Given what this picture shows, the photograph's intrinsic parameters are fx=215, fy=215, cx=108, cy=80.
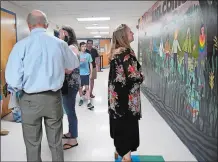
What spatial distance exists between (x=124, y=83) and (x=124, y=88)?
0.05 m

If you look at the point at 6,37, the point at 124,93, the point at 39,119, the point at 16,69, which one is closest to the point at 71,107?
the point at 39,119

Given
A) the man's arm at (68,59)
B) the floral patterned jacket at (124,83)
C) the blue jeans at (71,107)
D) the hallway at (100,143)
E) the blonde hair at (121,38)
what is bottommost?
the hallway at (100,143)

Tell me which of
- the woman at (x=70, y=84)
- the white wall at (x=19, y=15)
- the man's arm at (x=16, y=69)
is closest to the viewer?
the man's arm at (x=16, y=69)

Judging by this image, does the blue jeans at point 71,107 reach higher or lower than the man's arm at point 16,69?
lower

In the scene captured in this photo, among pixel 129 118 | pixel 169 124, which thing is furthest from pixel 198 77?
pixel 169 124

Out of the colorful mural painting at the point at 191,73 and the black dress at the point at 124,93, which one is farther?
the colorful mural painting at the point at 191,73

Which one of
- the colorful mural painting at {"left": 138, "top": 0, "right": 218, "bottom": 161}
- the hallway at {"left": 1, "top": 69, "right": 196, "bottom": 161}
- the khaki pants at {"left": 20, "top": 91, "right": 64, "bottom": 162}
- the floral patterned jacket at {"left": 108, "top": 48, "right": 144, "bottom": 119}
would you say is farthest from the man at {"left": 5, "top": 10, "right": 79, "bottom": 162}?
the colorful mural painting at {"left": 138, "top": 0, "right": 218, "bottom": 161}

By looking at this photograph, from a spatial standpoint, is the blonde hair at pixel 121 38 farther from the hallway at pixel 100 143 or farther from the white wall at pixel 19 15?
the white wall at pixel 19 15

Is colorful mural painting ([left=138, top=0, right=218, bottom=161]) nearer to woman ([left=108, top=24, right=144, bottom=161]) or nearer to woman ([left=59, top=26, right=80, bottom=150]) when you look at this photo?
woman ([left=108, top=24, right=144, bottom=161])

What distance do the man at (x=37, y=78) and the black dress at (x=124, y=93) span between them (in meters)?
0.50

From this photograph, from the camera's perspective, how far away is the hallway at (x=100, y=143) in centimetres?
271

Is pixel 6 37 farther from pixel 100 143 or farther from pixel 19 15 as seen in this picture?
pixel 100 143

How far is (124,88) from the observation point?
207cm

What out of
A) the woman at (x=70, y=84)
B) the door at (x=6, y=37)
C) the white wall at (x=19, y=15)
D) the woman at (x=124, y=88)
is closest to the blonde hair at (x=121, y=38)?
the woman at (x=124, y=88)
